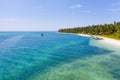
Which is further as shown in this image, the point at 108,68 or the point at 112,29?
the point at 112,29

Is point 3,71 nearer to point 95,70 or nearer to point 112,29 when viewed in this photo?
point 95,70

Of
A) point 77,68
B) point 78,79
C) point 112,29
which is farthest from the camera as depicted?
point 112,29

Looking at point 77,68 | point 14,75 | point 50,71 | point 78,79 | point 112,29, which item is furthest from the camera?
point 112,29

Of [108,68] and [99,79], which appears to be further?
[108,68]

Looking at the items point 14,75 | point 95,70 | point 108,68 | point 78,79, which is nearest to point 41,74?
point 14,75

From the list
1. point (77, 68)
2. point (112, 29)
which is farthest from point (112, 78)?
point (112, 29)

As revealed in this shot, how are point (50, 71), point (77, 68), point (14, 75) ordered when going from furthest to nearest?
point (77, 68), point (50, 71), point (14, 75)

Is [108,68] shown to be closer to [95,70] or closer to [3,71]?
[95,70]

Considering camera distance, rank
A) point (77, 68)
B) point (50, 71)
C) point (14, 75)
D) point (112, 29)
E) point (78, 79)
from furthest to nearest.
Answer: point (112, 29)
point (77, 68)
point (50, 71)
point (14, 75)
point (78, 79)
